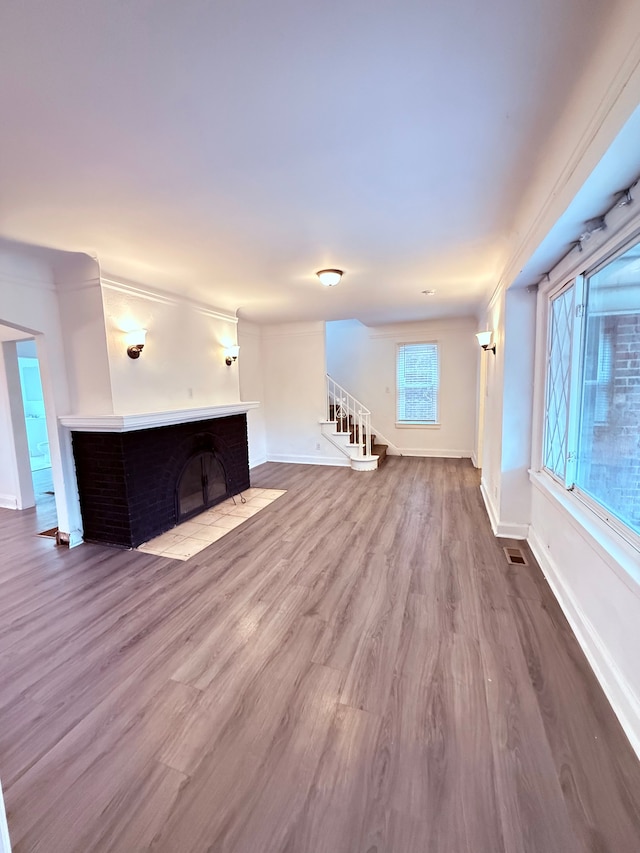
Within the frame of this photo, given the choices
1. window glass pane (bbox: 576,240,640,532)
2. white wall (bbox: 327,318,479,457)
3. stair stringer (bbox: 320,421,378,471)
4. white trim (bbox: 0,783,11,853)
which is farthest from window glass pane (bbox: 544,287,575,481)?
white wall (bbox: 327,318,479,457)

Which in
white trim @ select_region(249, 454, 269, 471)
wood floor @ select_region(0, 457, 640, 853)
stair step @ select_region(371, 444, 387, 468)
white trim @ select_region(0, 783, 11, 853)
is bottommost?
wood floor @ select_region(0, 457, 640, 853)

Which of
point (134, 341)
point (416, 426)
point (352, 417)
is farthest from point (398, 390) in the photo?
point (134, 341)

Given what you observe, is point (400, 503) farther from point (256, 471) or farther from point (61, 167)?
point (61, 167)

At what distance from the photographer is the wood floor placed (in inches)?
47.9

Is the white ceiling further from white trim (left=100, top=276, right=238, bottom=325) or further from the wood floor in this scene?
the wood floor

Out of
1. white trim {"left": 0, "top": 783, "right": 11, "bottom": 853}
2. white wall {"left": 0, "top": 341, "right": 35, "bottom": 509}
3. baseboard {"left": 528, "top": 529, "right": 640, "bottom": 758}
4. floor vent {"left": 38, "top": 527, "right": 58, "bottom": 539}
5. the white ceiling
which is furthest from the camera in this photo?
white wall {"left": 0, "top": 341, "right": 35, "bottom": 509}

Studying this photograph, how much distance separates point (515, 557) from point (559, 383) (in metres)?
1.46

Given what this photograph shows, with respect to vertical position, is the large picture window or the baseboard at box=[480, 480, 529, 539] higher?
the large picture window

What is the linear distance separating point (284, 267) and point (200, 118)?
6.31 feet

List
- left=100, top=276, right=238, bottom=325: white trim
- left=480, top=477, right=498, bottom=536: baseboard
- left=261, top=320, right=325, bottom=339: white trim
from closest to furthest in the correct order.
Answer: left=100, top=276, right=238, bottom=325: white trim, left=480, top=477, right=498, bottom=536: baseboard, left=261, top=320, right=325, bottom=339: white trim

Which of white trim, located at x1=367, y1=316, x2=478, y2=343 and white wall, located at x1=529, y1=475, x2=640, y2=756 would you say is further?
white trim, located at x1=367, y1=316, x2=478, y2=343

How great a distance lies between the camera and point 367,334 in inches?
285

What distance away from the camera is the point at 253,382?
21.7 feet

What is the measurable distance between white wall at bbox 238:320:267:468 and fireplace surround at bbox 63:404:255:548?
2276 millimetres
